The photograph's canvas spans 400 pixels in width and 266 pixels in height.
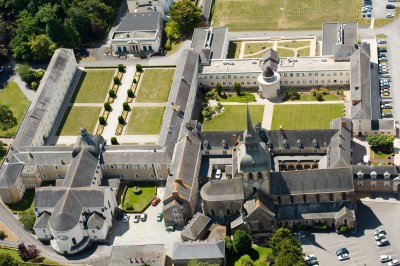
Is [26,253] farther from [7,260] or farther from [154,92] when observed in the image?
[154,92]

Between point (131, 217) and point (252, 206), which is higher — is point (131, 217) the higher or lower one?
the lower one

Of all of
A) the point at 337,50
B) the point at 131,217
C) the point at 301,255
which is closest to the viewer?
the point at 301,255

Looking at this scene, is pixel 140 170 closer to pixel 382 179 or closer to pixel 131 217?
pixel 131 217

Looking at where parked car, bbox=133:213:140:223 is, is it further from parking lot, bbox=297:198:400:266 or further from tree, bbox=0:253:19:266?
parking lot, bbox=297:198:400:266

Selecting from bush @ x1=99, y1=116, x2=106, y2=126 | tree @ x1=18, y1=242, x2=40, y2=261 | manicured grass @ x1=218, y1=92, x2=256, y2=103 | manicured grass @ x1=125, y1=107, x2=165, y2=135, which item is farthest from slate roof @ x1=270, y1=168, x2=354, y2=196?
bush @ x1=99, y1=116, x2=106, y2=126

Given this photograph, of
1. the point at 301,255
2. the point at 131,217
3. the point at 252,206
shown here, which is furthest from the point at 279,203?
the point at 131,217

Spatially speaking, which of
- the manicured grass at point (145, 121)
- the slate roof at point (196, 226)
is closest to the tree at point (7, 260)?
the slate roof at point (196, 226)

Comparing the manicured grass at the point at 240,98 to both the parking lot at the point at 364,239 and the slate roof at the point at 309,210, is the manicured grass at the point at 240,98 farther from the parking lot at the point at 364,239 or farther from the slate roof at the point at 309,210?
the parking lot at the point at 364,239
